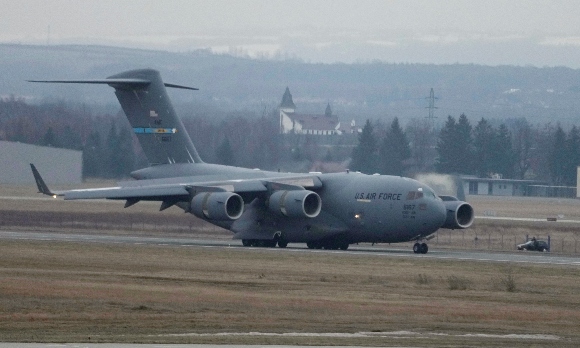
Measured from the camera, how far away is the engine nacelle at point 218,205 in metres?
40.2

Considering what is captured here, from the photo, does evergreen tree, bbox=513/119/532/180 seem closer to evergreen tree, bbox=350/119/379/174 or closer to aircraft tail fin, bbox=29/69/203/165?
evergreen tree, bbox=350/119/379/174

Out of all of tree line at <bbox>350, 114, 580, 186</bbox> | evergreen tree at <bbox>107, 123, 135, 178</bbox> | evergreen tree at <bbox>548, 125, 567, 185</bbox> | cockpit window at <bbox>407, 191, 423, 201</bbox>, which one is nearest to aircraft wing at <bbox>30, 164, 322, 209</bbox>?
cockpit window at <bbox>407, 191, 423, 201</bbox>

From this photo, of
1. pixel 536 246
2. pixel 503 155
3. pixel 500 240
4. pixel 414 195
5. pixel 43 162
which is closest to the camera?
pixel 414 195

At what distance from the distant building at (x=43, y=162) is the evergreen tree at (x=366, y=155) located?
14388mm

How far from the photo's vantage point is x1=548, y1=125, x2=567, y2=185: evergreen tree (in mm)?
82688

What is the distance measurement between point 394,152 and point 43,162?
63.5 feet

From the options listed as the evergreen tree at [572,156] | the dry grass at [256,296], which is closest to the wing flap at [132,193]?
the dry grass at [256,296]

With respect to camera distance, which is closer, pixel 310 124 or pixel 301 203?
pixel 301 203

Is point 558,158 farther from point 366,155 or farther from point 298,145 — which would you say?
point 298,145

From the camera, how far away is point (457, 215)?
40438mm

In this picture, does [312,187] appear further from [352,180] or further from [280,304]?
[280,304]

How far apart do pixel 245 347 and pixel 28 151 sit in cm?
4979

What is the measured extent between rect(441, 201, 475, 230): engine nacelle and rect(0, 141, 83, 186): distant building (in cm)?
2806

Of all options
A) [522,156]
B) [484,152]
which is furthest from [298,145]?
[522,156]
